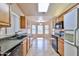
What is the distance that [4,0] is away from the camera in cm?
104

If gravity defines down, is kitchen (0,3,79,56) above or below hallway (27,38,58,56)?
above

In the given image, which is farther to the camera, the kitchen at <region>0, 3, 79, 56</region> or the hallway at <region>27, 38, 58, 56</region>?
the hallway at <region>27, 38, 58, 56</region>

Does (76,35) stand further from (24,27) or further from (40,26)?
(40,26)

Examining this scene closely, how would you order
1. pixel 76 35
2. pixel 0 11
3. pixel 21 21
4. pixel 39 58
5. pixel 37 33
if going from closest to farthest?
pixel 39 58 → pixel 0 11 → pixel 76 35 → pixel 21 21 → pixel 37 33

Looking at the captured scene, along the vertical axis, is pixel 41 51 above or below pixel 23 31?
below

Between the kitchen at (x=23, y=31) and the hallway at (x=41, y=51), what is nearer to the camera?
the kitchen at (x=23, y=31)

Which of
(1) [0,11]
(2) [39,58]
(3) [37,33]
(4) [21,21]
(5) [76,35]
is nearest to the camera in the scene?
(2) [39,58]

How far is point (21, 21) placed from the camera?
17.7 feet

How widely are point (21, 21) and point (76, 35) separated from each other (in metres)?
3.39

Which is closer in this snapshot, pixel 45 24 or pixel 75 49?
pixel 75 49

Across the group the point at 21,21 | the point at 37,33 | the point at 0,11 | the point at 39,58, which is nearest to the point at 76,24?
the point at 0,11

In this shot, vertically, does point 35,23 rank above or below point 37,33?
above

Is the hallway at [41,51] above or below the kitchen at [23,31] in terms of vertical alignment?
below

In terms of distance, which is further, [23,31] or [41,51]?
[23,31]
